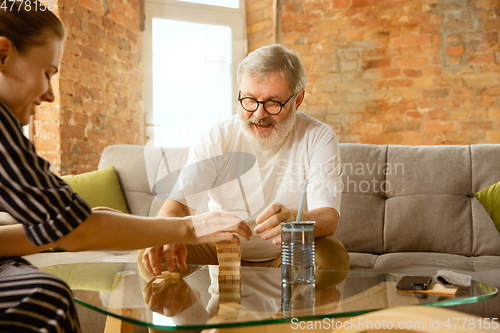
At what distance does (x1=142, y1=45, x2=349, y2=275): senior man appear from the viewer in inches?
64.8

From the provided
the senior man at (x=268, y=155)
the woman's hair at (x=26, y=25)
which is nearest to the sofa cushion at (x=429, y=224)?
the senior man at (x=268, y=155)

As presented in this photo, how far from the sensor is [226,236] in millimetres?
1062

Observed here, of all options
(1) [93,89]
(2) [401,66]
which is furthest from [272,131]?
(2) [401,66]

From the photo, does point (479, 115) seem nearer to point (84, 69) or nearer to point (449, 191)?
point (449, 191)

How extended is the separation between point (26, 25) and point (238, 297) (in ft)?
2.31

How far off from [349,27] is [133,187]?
85.7 inches

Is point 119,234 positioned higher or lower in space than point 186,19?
lower

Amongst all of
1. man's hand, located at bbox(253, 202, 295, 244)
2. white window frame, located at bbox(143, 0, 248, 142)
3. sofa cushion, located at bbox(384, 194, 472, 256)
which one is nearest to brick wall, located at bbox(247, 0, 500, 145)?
white window frame, located at bbox(143, 0, 248, 142)

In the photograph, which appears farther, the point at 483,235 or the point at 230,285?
the point at 483,235

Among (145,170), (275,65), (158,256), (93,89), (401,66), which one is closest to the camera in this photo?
(158,256)

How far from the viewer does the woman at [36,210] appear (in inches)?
29.3

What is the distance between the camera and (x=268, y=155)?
1820 mm

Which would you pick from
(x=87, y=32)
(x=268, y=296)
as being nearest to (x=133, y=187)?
(x=87, y=32)

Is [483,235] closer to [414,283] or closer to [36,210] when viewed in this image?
[414,283]
